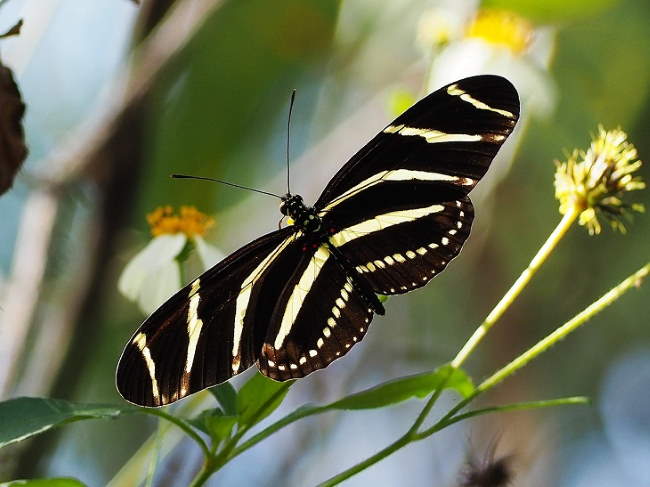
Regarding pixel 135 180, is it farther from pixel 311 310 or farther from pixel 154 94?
pixel 311 310

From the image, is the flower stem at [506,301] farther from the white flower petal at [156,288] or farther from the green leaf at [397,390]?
the white flower petal at [156,288]

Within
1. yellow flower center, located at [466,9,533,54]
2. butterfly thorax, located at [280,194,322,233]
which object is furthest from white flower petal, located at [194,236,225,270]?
yellow flower center, located at [466,9,533,54]

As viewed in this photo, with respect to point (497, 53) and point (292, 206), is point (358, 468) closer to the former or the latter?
point (292, 206)

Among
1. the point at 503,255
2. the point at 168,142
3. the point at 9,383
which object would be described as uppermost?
the point at 168,142

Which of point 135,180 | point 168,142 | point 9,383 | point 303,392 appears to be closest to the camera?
point 9,383

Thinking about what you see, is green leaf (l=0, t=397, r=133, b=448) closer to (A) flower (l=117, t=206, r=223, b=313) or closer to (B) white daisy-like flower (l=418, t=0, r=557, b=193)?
(A) flower (l=117, t=206, r=223, b=313)

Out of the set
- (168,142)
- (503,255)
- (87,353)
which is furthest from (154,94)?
(503,255)

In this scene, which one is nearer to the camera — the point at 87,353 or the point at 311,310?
the point at 311,310

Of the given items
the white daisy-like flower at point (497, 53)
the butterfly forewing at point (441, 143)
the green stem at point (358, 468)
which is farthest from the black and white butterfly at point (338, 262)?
the white daisy-like flower at point (497, 53)
